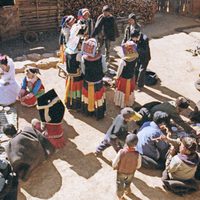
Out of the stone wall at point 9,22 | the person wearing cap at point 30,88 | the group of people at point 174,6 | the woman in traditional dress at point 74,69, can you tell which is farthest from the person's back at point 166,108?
the group of people at point 174,6

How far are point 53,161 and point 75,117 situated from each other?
165 cm

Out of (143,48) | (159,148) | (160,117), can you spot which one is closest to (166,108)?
(160,117)

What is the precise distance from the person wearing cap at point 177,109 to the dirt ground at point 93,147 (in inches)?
48.9

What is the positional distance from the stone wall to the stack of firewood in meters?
1.86

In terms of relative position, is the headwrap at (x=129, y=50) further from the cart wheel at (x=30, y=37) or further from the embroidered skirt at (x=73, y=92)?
the cart wheel at (x=30, y=37)

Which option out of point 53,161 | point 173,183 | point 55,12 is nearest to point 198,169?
point 173,183

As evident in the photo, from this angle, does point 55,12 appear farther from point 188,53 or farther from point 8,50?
point 188,53

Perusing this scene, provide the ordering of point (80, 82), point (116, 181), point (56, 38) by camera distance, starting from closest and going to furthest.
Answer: point (116, 181)
point (80, 82)
point (56, 38)

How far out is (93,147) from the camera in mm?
7520

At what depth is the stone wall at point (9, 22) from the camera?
12430 millimetres

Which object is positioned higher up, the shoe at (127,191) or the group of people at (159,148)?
the group of people at (159,148)

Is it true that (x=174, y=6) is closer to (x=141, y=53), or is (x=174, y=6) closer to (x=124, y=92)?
(x=141, y=53)

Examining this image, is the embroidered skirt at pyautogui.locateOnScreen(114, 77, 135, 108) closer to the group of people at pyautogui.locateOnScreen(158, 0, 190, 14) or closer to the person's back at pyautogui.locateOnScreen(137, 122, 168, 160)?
the person's back at pyautogui.locateOnScreen(137, 122, 168, 160)

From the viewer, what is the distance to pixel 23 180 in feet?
21.4
